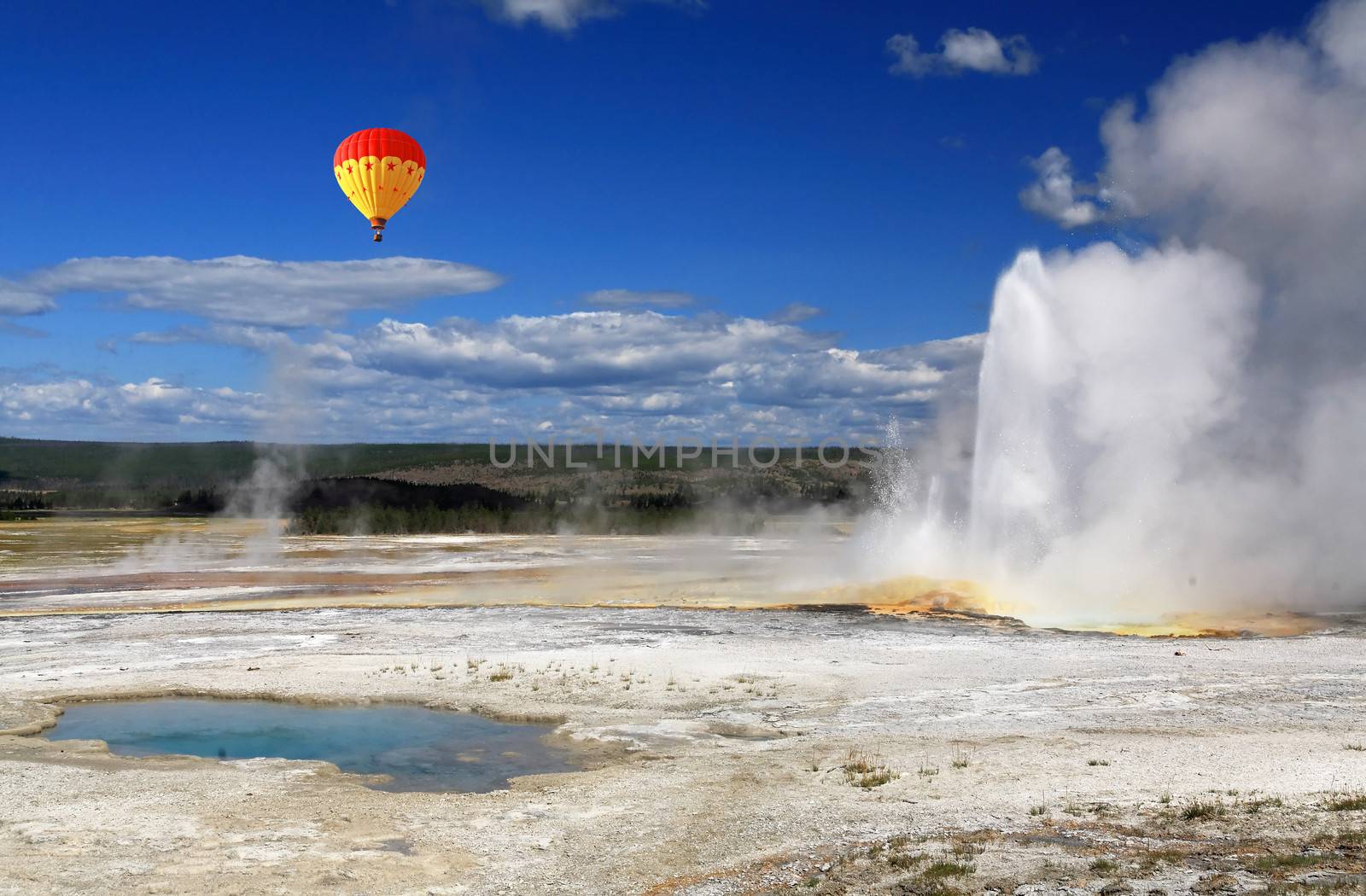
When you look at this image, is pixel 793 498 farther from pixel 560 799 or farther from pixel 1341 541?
pixel 560 799

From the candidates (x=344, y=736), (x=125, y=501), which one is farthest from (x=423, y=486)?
(x=344, y=736)

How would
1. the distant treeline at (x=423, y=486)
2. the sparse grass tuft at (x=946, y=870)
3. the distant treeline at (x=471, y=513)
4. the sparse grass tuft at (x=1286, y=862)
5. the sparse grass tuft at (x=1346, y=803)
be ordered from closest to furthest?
the sparse grass tuft at (x=1286, y=862) < the sparse grass tuft at (x=946, y=870) < the sparse grass tuft at (x=1346, y=803) < the distant treeline at (x=471, y=513) < the distant treeline at (x=423, y=486)

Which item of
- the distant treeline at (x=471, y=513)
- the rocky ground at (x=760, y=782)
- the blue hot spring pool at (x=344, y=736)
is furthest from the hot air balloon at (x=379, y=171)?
the distant treeline at (x=471, y=513)

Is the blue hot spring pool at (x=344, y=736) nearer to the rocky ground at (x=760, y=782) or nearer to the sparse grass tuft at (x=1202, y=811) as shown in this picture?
the rocky ground at (x=760, y=782)

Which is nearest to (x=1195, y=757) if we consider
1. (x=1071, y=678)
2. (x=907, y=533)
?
(x=1071, y=678)

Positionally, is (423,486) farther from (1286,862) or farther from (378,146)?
(1286,862)

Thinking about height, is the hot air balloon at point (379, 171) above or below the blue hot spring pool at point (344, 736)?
above
